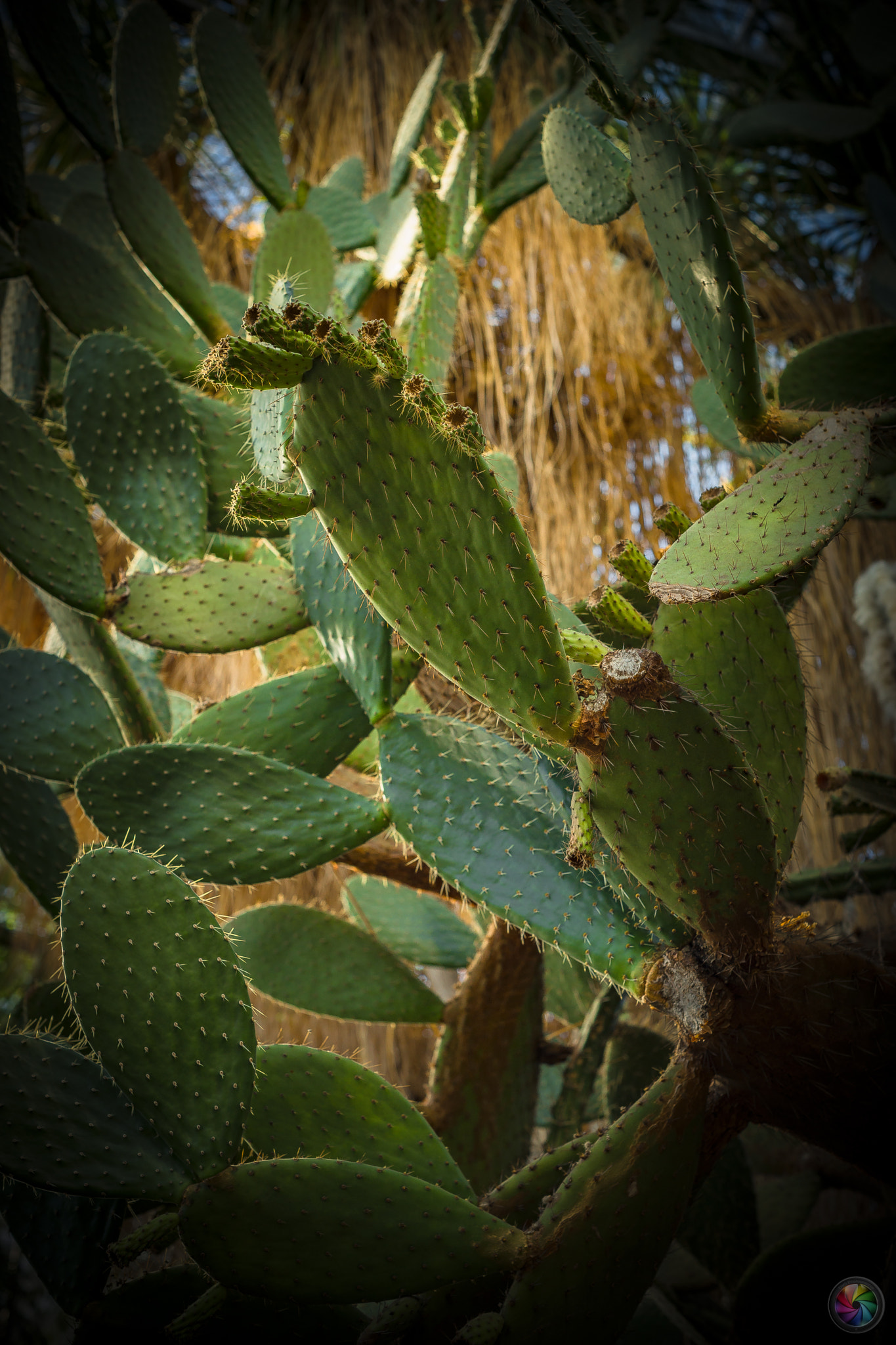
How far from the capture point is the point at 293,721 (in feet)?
2.23

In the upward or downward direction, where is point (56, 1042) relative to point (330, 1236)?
upward

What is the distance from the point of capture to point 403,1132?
55 cm

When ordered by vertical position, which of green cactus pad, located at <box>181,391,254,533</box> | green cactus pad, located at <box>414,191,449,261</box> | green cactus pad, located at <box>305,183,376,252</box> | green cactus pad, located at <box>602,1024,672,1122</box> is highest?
green cactus pad, located at <box>305,183,376,252</box>

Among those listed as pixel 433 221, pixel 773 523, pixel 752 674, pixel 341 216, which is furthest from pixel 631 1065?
pixel 341 216

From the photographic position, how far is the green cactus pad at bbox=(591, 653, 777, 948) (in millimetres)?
431

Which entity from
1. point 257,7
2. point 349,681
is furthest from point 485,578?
point 257,7

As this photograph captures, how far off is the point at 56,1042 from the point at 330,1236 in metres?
0.22

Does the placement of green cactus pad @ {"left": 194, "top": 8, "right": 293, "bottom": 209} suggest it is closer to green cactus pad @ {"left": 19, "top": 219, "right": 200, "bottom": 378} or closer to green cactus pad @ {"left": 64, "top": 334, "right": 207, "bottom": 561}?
green cactus pad @ {"left": 19, "top": 219, "right": 200, "bottom": 378}

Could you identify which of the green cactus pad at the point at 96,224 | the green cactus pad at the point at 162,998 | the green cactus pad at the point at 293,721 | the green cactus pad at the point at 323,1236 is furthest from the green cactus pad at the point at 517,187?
the green cactus pad at the point at 323,1236

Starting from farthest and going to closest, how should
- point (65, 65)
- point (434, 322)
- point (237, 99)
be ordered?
point (237, 99) → point (65, 65) → point (434, 322)

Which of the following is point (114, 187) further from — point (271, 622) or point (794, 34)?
point (794, 34)

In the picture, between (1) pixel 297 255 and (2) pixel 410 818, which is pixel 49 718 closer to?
(2) pixel 410 818

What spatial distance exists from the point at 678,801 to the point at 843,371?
64 cm

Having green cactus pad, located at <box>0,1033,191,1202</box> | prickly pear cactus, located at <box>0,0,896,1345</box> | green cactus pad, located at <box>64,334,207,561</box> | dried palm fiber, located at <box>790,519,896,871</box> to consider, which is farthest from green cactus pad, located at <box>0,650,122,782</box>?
dried palm fiber, located at <box>790,519,896,871</box>
